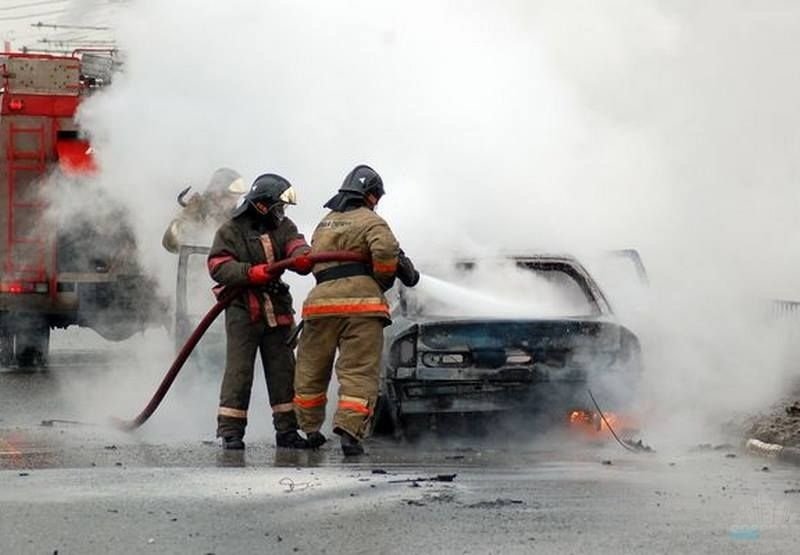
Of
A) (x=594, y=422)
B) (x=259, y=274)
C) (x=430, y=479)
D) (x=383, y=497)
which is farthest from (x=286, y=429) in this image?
(x=383, y=497)

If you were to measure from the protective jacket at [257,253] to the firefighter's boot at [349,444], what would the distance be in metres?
0.94

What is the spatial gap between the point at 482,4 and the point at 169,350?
494 centimetres

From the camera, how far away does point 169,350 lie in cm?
1834

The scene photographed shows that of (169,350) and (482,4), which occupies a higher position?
(482,4)

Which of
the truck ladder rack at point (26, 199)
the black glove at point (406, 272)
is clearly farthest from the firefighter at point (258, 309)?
the truck ladder rack at point (26, 199)

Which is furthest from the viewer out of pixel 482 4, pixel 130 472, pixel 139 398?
pixel 482 4

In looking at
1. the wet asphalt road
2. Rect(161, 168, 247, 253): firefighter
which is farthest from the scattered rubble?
Rect(161, 168, 247, 253): firefighter

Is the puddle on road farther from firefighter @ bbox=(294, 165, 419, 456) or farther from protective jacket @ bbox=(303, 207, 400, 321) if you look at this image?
protective jacket @ bbox=(303, 207, 400, 321)

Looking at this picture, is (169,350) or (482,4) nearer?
(482,4)

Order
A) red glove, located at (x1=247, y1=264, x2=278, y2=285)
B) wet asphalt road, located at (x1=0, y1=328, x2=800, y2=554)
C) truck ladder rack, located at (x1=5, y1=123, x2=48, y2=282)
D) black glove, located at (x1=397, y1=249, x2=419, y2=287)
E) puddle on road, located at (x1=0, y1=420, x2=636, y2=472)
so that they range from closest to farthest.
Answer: wet asphalt road, located at (x1=0, y1=328, x2=800, y2=554) < puddle on road, located at (x1=0, y1=420, x2=636, y2=472) < black glove, located at (x1=397, y1=249, x2=419, y2=287) < red glove, located at (x1=247, y1=264, x2=278, y2=285) < truck ladder rack, located at (x1=5, y1=123, x2=48, y2=282)

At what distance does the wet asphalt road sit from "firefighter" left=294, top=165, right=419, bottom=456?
0.34 m

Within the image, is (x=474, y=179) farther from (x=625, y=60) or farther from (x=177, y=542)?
(x=177, y=542)

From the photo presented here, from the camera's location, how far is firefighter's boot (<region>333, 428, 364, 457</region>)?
1066 cm

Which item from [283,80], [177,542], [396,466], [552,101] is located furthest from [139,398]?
[177,542]
